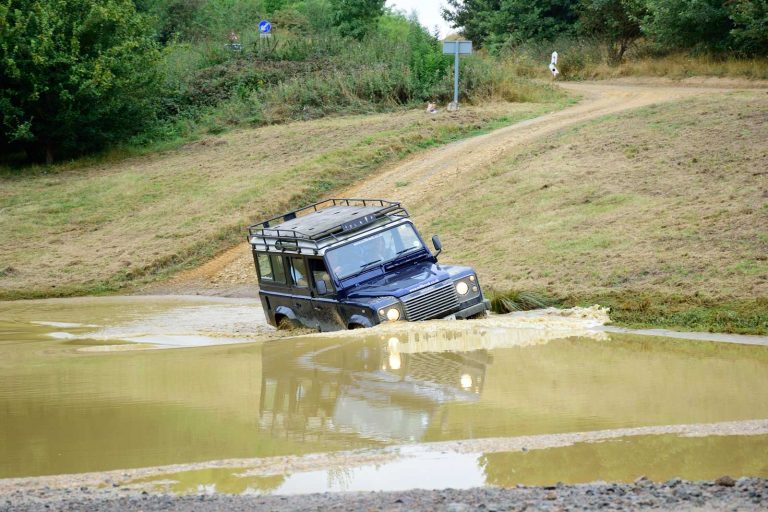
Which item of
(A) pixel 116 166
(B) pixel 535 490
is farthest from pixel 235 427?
(A) pixel 116 166

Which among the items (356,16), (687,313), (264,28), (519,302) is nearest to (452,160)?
(519,302)

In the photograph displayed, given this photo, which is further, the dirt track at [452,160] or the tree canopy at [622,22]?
the tree canopy at [622,22]

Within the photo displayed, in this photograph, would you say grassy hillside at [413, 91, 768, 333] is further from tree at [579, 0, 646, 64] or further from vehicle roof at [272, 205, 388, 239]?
tree at [579, 0, 646, 64]

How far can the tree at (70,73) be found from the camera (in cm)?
3145

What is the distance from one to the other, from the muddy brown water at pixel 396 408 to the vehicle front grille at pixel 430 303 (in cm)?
24

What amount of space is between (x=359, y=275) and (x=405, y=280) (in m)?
0.66

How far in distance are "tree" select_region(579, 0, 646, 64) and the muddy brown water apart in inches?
1204

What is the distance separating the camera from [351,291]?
1373 centimetres

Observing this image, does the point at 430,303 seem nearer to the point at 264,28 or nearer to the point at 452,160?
the point at 452,160

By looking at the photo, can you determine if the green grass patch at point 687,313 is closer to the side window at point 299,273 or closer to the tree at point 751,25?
the side window at point 299,273

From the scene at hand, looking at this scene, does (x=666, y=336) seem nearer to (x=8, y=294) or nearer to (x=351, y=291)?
(x=351, y=291)

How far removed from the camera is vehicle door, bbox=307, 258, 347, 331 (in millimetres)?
13781

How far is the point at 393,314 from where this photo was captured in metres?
12.9

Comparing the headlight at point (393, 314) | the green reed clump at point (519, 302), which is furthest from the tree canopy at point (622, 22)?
the headlight at point (393, 314)
